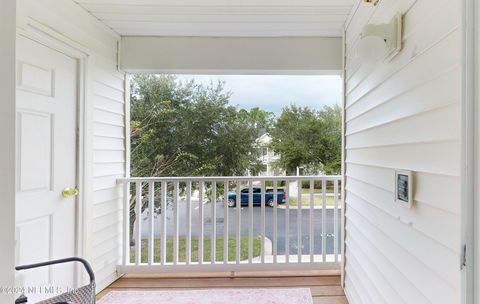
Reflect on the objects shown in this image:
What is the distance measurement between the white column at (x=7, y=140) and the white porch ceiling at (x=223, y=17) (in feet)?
5.59

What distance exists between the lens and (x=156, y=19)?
228 cm

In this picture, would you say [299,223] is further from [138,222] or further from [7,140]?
[7,140]

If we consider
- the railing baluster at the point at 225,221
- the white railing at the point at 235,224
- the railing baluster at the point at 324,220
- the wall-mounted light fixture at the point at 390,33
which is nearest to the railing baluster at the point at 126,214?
the white railing at the point at 235,224

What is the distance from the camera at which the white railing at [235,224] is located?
2576 millimetres

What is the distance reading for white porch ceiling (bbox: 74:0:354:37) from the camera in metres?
2.05

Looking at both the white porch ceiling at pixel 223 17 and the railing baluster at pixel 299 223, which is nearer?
the white porch ceiling at pixel 223 17

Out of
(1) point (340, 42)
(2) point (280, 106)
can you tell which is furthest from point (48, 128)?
(1) point (340, 42)

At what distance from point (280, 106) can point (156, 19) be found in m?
1.35

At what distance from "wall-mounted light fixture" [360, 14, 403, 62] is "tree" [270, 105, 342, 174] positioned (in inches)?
52.9

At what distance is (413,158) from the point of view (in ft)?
3.67

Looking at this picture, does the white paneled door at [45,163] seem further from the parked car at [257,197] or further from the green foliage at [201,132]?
the parked car at [257,197]

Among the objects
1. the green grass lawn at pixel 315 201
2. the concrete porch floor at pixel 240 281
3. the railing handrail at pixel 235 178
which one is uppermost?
the railing handrail at pixel 235 178

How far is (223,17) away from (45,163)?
5.67 ft

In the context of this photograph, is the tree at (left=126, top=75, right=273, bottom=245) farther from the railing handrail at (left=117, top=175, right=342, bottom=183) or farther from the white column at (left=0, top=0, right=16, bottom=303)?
the white column at (left=0, top=0, right=16, bottom=303)
